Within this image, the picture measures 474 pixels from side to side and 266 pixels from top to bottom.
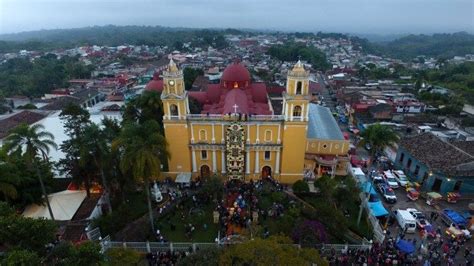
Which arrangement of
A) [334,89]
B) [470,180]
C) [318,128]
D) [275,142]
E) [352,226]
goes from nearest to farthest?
1. [352,226]
2. [470,180]
3. [275,142]
4. [318,128]
5. [334,89]

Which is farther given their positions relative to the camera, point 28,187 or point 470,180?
point 470,180

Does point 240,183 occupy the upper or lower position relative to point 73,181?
lower

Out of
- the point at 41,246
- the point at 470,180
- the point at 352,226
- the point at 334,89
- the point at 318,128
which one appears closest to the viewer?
the point at 41,246

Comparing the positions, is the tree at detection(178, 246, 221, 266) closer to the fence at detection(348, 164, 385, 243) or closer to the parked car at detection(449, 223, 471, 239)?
the fence at detection(348, 164, 385, 243)

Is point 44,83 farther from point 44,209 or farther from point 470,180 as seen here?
point 470,180

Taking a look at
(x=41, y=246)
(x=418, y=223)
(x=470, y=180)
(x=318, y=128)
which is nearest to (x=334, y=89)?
(x=318, y=128)

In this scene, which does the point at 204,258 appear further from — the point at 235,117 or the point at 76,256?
the point at 235,117
